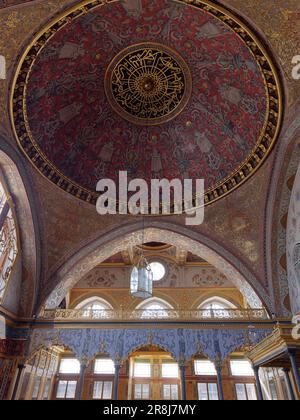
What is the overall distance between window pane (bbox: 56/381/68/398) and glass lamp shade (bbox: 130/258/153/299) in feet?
28.5

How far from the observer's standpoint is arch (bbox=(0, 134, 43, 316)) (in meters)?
8.70

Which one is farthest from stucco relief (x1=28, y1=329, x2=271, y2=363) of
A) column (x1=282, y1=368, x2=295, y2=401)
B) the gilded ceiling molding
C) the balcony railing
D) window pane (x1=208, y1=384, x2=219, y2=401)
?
window pane (x1=208, y1=384, x2=219, y2=401)

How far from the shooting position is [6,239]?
8.97 m

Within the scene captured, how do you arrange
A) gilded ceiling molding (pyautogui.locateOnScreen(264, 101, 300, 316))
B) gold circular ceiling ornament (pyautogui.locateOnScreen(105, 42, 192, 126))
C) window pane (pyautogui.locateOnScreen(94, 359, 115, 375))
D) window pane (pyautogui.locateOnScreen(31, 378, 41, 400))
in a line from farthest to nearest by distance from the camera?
1. window pane (pyautogui.locateOnScreen(94, 359, 115, 375))
2. window pane (pyautogui.locateOnScreen(31, 378, 41, 400))
3. gold circular ceiling ornament (pyautogui.locateOnScreen(105, 42, 192, 126))
4. gilded ceiling molding (pyautogui.locateOnScreen(264, 101, 300, 316))

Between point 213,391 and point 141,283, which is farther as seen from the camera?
point 213,391

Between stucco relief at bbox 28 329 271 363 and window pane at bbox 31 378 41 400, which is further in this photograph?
window pane at bbox 31 378 41 400

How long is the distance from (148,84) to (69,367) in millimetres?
12847

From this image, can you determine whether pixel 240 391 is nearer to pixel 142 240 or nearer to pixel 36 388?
pixel 142 240

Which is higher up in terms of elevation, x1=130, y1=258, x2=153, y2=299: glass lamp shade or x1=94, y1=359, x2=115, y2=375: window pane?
x1=130, y1=258, x2=153, y2=299: glass lamp shade

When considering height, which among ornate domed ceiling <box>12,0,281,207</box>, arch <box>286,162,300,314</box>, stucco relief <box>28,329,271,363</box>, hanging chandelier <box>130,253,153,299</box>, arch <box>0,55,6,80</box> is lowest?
stucco relief <box>28,329,271,363</box>

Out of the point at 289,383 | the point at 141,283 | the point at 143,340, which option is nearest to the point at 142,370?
the point at 143,340

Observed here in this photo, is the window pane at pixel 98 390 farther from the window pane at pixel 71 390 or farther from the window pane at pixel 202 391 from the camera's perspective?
the window pane at pixel 202 391

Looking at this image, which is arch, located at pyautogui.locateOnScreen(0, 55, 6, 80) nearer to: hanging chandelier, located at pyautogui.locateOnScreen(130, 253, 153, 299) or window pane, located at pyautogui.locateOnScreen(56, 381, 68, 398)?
hanging chandelier, located at pyautogui.locateOnScreen(130, 253, 153, 299)

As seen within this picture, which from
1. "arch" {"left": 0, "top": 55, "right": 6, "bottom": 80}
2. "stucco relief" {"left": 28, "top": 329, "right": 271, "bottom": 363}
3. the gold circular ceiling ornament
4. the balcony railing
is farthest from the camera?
the balcony railing
